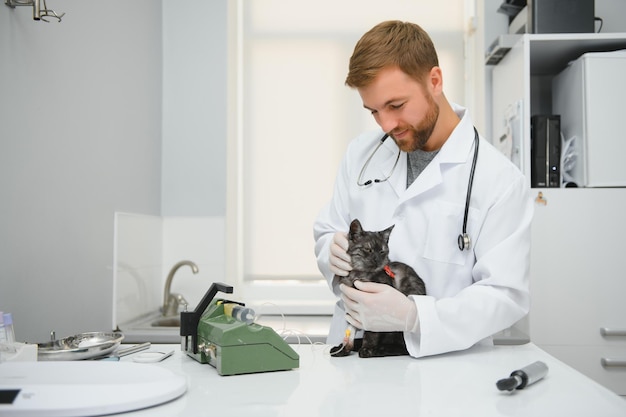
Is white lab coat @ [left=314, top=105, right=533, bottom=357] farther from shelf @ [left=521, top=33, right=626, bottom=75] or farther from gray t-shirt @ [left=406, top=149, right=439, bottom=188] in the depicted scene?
shelf @ [left=521, top=33, right=626, bottom=75]

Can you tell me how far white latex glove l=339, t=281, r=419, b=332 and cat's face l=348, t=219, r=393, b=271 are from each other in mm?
50

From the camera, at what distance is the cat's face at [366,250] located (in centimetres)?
129

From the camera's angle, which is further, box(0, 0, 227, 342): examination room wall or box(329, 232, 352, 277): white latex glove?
box(0, 0, 227, 342): examination room wall

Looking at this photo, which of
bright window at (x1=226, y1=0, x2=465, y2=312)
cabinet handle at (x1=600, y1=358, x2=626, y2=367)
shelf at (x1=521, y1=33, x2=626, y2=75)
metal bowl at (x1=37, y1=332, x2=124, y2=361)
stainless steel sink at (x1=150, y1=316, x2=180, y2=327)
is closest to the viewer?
metal bowl at (x1=37, y1=332, x2=124, y2=361)

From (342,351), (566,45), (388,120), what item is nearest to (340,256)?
(342,351)

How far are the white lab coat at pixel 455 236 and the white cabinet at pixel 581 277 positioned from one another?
3.09ft

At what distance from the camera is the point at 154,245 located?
9.23 ft

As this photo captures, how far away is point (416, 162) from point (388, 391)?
761mm

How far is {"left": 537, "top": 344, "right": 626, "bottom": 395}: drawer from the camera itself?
2.22m

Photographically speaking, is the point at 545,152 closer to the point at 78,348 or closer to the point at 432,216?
the point at 432,216

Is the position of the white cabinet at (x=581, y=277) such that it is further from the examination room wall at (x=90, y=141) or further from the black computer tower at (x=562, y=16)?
the examination room wall at (x=90, y=141)

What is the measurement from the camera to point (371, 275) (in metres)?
1.29

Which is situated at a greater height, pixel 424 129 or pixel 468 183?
pixel 424 129

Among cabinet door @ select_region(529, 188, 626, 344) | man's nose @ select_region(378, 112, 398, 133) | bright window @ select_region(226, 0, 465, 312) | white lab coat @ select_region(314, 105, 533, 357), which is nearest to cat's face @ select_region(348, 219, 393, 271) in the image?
white lab coat @ select_region(314, 105, 533, 357)
